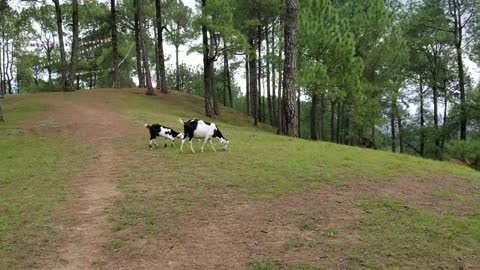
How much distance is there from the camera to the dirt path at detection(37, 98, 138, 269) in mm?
7296

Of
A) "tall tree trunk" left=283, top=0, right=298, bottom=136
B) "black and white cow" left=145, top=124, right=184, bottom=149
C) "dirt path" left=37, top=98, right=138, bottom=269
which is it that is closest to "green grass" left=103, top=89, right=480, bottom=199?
"black and white cow" left=145, top=124, right=184, bottom=149

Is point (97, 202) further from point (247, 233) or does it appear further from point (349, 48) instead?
point (349, 48)

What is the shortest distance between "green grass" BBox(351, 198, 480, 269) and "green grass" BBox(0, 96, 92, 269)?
5.08 metres

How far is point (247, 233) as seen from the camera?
804 cm

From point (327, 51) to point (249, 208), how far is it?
19.5m

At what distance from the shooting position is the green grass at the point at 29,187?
7820mm

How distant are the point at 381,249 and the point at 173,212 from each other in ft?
12.6

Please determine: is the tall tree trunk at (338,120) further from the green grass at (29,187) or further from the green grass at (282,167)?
the green grass at (29,187)

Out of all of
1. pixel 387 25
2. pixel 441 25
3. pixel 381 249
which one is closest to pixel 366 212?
pixel 381 249

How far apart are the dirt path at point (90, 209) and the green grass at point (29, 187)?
314mm

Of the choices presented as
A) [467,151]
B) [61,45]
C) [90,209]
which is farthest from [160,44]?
[90,209]

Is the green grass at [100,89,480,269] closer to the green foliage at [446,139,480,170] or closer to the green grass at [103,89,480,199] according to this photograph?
the green grass at [103,89,480,199]

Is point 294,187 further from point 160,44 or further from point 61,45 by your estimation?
point 61,45

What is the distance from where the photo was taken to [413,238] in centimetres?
762
